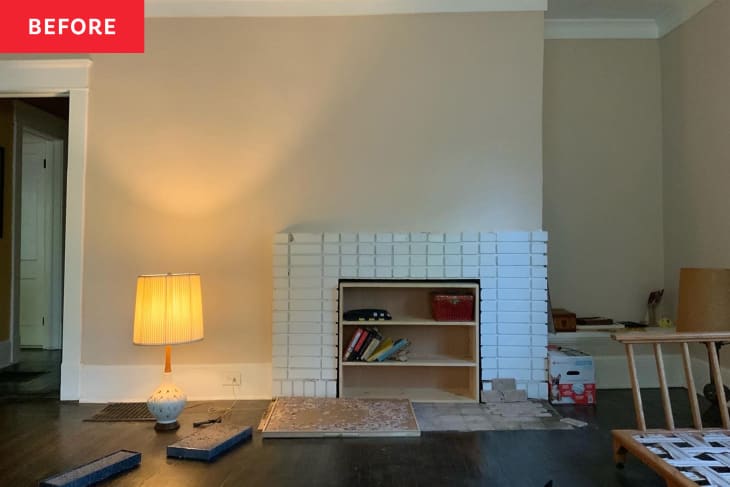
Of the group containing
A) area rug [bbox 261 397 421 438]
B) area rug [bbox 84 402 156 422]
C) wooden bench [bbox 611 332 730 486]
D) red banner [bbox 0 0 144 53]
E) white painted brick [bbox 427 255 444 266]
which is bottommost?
area rug [bbox 84 402 156 422]

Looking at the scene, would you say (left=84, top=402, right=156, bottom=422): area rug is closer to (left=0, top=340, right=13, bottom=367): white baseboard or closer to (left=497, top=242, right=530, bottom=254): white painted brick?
(left=0, top=340, right=13, bottom=367): white baseboard

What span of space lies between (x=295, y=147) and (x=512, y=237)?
161cm

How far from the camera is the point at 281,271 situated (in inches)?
137

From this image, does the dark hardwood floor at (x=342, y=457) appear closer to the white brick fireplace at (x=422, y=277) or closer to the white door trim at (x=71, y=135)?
the white brick fireplace at (x=422, y=277)

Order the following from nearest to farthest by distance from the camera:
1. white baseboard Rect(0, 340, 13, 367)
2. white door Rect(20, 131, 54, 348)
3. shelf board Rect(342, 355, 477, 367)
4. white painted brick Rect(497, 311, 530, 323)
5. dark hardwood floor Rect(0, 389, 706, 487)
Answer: dark hardwood floor Rect(0, 389, 706, 487)
shelf board Rect(342, 355, 477, 367)
white painted brick Rect(497, 311, 530, 323)
white baseboard Rect(0, 340, 13, 367)
white door Rect(20, 131, 54, 348)

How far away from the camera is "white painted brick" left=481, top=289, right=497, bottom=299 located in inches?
136

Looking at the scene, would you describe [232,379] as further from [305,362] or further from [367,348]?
[367,348]

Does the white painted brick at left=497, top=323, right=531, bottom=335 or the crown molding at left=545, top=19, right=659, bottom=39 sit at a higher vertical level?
the crown molding at left=545, top=19, right=659, bottom=39

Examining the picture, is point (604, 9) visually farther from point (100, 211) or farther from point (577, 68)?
point (100, 211)

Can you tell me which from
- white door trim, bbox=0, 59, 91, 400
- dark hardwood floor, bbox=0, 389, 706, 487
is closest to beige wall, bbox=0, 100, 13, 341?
white door trim, bbox=0, 59, 91, 400

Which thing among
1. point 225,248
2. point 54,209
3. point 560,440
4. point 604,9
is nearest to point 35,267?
point 54,209

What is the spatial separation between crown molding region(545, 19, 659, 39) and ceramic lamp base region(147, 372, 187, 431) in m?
3.73

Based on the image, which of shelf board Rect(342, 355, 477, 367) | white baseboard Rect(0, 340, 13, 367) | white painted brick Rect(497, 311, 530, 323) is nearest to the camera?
shelf board Rect(342, 355, 477, 367)

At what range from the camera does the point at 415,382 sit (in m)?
3.65
